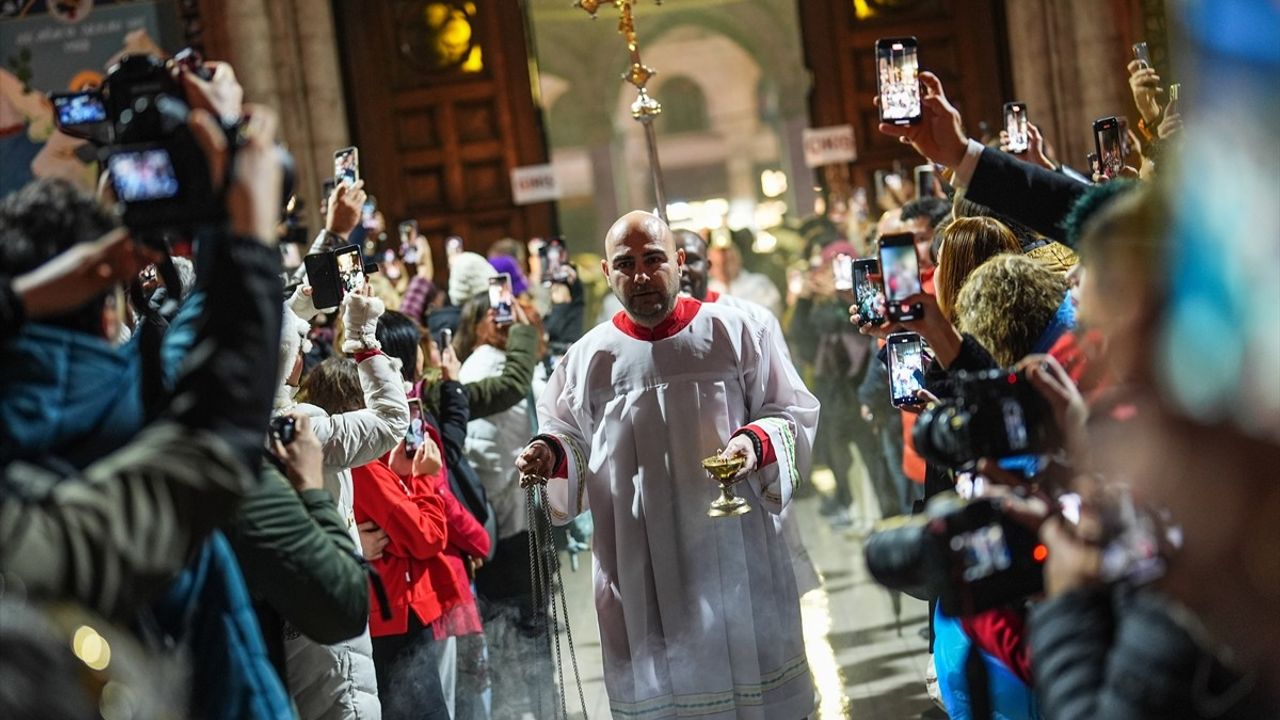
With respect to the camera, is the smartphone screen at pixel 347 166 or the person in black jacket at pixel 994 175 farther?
the smartphone screen at pixel 347 166

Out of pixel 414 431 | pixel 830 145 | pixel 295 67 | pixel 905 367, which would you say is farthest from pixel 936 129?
pixel 295 67

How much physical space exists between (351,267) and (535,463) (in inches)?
32.7

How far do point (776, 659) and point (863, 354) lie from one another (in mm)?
4340

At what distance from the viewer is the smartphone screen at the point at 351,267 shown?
170 inches

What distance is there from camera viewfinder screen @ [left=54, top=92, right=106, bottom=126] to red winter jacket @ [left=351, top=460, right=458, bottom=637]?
218cm

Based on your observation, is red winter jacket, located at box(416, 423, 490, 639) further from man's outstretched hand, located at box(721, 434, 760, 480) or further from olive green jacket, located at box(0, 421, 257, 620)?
olive green jacket, located at box(0, 421, 257, 620)

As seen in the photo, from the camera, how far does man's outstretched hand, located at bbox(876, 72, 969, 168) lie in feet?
10.3

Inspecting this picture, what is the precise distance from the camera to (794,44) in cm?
2311

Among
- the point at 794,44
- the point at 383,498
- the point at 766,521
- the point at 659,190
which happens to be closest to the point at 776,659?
the point at 766,521

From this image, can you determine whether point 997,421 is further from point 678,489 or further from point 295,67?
point 295,67

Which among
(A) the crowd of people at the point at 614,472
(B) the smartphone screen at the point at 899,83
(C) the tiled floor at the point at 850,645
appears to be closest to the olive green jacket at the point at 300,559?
(A) the crowd of people at the point at 614,472

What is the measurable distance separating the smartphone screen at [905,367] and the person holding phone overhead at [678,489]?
2.67 ft

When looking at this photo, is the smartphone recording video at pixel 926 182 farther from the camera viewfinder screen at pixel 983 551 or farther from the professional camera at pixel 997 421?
the camera viewfinder screen at pixel 983 551

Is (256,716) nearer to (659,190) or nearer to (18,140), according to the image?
(659,190)
